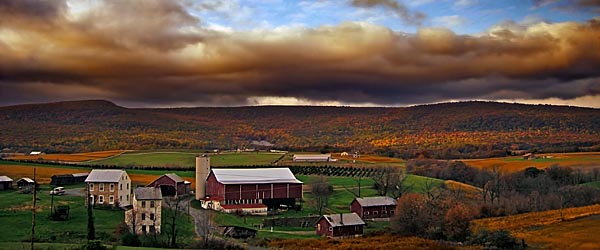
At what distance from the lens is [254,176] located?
7606cm

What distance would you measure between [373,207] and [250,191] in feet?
45.9

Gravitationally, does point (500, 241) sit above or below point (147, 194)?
below

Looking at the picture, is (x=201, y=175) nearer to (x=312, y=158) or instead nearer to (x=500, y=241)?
(x=312, y=158)

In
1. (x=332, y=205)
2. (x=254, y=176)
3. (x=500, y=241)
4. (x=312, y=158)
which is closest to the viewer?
(x=500, y=241)

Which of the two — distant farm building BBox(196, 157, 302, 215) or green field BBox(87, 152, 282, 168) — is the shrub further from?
green field BBox(87, 152, 282, 168)

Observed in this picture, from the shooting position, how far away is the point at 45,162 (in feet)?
319

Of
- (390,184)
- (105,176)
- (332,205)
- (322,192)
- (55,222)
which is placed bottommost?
(332,205)

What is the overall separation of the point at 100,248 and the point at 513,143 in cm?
13859

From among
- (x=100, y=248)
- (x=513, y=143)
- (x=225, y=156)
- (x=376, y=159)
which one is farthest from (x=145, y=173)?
(x=513, y=143)

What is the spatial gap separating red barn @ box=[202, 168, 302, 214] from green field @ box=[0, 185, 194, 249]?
11.4 meters

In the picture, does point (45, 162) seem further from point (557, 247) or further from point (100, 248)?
point (557, 247)

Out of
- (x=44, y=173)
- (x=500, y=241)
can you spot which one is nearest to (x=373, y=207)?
(x=500, y=241)

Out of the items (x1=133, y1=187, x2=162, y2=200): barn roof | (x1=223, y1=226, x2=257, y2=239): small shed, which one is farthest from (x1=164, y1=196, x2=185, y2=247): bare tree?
(x1=223, y1=226, x2=257, y2=239): small shed

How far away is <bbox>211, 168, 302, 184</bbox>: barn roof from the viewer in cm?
7345
